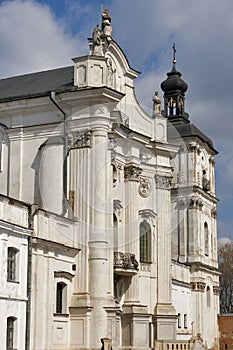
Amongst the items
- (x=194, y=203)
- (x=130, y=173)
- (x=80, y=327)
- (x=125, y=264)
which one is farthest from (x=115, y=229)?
(x=194, y=203)

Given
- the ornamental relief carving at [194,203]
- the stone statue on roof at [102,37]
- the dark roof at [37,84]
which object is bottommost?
the ornamental relief carving at [194,203]

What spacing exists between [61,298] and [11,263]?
5.24 meters

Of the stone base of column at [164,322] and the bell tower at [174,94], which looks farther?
the bell tower at [174,94]

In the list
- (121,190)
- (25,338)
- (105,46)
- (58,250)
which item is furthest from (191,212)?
(25,338)

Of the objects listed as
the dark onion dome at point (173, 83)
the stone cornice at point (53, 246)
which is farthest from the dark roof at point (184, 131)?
the stone cornice at point (53, 246)

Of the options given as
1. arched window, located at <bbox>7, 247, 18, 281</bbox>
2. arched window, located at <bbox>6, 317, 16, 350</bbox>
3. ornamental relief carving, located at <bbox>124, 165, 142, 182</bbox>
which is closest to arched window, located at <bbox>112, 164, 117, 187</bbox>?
ornamental relief carving, located at <bbox>124, 165, 142, 182</bbox>

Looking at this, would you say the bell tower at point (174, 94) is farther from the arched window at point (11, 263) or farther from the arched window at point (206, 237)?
the arched window at point (11, 263)

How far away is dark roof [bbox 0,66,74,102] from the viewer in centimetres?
3588

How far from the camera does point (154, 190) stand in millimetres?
41188

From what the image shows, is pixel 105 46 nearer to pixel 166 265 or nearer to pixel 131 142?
pixel 131 142

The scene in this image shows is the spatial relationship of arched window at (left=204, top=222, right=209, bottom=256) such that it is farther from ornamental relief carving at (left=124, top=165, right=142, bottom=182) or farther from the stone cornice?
the stone cornice

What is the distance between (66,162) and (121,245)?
18.5ft

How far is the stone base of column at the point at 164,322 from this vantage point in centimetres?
3950

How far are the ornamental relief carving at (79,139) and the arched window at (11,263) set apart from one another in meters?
8.01
